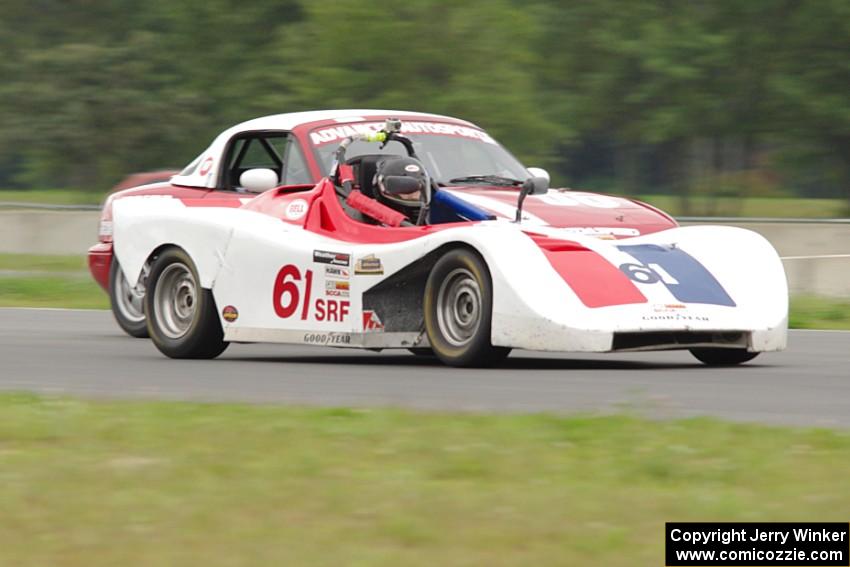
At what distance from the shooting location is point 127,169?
41.3 m

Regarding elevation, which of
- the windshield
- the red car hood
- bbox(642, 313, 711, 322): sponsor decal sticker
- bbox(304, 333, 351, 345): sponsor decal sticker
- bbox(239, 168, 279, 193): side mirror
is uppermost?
the windshield

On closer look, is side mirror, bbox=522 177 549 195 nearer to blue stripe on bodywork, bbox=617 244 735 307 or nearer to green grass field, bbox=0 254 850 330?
blue stripe on bodywork, bbox=617 244 735 307

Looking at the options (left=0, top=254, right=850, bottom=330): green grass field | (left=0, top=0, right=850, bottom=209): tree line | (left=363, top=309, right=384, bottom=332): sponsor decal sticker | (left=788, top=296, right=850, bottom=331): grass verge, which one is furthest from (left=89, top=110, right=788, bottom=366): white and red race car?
(left=0, top=0, right=850, bottom=209): tree line

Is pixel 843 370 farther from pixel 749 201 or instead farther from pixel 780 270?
pixel 749 201

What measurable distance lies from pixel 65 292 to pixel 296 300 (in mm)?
10584

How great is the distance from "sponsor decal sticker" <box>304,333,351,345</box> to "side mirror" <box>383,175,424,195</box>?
3.14 feet

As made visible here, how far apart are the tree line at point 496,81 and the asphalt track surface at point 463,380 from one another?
75.0 ft

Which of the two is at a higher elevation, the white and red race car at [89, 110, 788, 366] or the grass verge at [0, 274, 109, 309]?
the white and red race car at [89, 110, 788, 366]

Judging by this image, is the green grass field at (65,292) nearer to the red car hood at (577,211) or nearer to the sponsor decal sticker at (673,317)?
the red car hood at (577,211)

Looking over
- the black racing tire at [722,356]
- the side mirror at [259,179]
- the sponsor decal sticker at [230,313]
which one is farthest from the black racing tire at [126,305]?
the black racing tire at [722,356]

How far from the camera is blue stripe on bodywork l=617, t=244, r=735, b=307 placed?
988 centimetres

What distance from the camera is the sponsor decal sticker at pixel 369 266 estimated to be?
412 inches

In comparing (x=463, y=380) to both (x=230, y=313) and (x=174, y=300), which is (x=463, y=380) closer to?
(x=230, y=313)

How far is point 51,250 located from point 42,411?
71.0 ft
